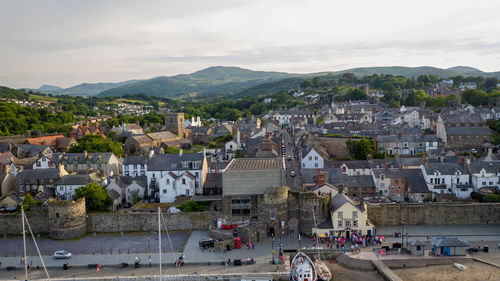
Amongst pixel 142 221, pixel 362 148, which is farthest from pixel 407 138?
pixel 142 221

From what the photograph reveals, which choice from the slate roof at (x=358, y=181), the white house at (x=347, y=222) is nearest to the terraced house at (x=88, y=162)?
the slate roof at (x=358, y=181)

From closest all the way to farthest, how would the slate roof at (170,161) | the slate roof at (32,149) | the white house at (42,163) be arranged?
the slate roof at (170,161) → the white house at (42,163) → the slate roof at (32,149)

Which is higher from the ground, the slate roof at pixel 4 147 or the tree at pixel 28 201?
the slate roof at pixel 4 147

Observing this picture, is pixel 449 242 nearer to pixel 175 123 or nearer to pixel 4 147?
pixel 4 147

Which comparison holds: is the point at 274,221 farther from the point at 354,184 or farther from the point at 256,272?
the point at 354,184

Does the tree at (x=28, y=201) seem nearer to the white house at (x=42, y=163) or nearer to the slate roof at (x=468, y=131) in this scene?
the white house at (x=42, y=163)

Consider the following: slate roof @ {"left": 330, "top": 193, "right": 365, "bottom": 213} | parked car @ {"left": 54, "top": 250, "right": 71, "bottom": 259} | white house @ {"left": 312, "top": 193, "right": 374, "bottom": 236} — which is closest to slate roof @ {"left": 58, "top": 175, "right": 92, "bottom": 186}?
parked car @ {"left": 54, "top": 250, "right": 71, "bottom": 259}

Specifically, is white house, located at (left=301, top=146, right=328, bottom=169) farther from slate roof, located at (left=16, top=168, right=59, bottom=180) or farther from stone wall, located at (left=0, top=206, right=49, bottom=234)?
slate roof, located at (left=16, top=168, right=59, bottom=180)
